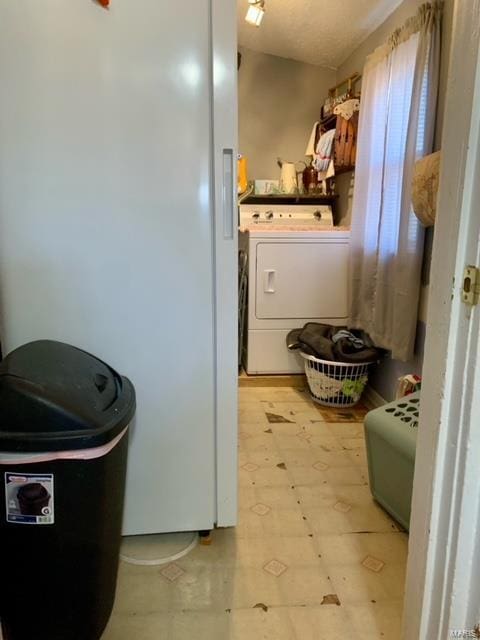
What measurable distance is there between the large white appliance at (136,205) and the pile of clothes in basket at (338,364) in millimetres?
1292

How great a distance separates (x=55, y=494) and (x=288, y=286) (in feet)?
7.39

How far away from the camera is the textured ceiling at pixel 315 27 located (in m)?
2.59

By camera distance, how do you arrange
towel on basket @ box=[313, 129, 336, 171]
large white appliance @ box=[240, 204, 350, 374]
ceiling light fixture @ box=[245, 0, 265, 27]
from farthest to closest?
towel on basket @ box=[313, 129, 336, 171], large white appliance @ box=[240, 204, 350, 374], ceiling light fixture @ box=[245, 0, 265, 27]

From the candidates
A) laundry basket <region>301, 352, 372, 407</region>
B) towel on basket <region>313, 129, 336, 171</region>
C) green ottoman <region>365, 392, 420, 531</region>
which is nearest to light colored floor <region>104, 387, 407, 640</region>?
green ottoman <region>365, 392, 420, 531</region>

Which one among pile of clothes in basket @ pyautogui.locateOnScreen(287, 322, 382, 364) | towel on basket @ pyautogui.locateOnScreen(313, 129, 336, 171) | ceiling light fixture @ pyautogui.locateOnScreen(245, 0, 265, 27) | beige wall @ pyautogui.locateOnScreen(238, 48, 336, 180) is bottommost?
pile of clothes in basket @ pyautogui.locateOnScreen(287, 322, 382, 364)

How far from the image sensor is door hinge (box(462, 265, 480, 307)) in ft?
2.45

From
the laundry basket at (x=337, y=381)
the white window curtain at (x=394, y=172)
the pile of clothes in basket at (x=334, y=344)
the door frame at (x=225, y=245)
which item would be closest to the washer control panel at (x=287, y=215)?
the white window curtain at (x=394, y=172)

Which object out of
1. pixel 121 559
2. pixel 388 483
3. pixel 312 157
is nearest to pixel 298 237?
pixel 312 157

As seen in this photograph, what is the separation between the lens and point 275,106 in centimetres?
363

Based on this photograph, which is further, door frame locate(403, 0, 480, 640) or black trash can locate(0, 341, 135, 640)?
black trash can locate(0, 341, 135, 640)

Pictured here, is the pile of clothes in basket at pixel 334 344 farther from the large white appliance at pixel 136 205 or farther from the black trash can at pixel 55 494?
the black trash can at pixel 55 494

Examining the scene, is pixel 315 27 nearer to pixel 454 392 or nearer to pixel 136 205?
pixel 136 205

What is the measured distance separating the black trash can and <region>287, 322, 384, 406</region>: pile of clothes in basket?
1708 millimetres

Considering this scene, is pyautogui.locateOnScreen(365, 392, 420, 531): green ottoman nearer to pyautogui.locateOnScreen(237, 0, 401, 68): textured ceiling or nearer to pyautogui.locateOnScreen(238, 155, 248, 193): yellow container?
pyautogui.locateOnScreen(237, 0, 401, 68): textured ceiling
